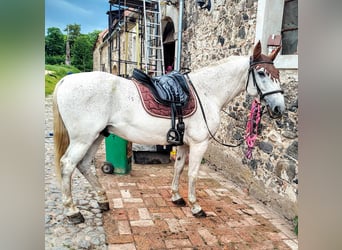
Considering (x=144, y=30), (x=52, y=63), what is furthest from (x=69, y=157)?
(x=144, y=30)

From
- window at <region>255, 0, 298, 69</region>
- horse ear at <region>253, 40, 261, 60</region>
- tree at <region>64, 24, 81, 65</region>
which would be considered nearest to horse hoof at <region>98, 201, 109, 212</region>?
tree at <region>64, 24, 81, 65</region>

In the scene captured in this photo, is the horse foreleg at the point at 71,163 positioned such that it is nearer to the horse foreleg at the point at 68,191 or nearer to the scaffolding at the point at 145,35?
the horse foreleg at the point at 68,191

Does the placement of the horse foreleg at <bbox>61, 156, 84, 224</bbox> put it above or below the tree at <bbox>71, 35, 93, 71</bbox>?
below

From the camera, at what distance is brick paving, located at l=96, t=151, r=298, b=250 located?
2.21 m

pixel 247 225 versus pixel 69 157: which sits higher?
pixel 69 157

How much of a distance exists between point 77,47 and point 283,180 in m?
2.16

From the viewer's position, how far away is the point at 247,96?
3369 mm

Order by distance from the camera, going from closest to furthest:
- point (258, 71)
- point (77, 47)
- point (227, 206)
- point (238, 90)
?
point (77, 47) < point (258, 71) < point (238, 90) < point (227, 206)

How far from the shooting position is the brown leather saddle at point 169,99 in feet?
7.98

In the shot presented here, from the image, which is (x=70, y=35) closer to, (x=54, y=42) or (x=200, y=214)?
(x=54, y=42)

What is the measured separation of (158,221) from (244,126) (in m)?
1.62

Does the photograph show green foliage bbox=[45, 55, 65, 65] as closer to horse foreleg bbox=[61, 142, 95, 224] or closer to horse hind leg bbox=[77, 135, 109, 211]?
horse foreleg bbox=[61, 142, 95, 224]
